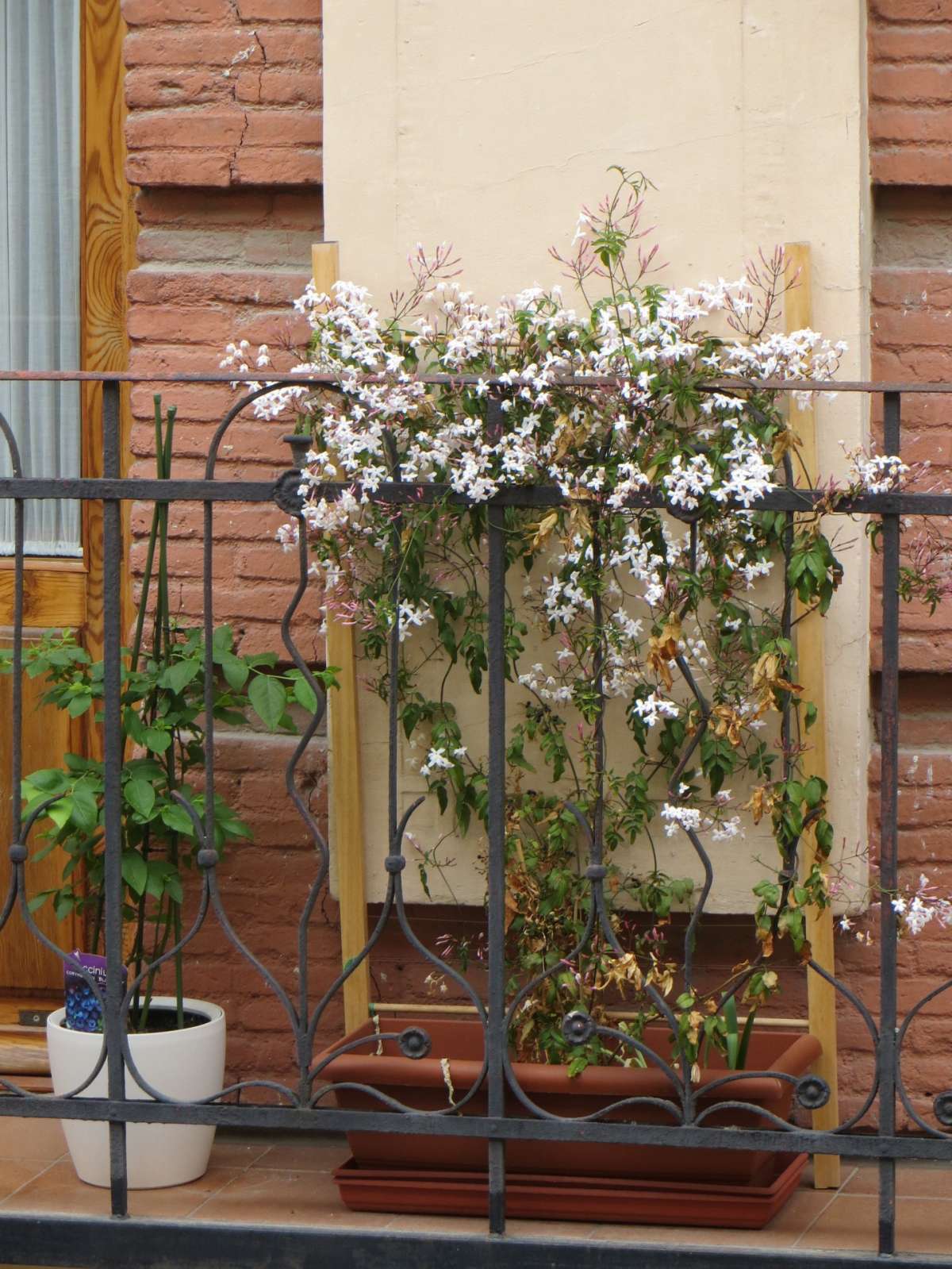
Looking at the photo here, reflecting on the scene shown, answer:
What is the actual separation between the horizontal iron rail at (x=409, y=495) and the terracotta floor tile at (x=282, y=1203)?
4.04 feet

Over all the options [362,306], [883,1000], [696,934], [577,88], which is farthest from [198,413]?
[883,1000]

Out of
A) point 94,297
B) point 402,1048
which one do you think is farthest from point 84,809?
point 94,297

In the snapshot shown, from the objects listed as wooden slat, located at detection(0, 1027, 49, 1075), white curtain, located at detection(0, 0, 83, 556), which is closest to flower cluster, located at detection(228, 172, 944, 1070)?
white curtain, located at detection(0, 0, 83, 556)

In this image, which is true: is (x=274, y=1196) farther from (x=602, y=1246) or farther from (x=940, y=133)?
(x=940, y=133)

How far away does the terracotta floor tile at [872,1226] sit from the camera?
277 centimetres

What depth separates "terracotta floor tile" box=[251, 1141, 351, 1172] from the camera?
320cm

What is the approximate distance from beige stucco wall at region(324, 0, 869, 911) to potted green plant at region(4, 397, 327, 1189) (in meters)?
0.54

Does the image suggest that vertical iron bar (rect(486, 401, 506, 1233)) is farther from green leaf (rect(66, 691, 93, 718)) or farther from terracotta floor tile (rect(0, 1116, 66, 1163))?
terracotta floor tile (rect(0, 1116, 66, 1163))

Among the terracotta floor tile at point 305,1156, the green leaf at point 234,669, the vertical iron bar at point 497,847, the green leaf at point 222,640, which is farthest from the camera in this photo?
the terracotta floor tile at point 305,1156

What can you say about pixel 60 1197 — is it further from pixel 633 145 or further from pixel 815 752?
pixel 633 145

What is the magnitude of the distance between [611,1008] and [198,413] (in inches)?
56.8

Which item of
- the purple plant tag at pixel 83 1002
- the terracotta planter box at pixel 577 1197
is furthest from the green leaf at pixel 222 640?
the terracotta planter box at pixel 577 1197

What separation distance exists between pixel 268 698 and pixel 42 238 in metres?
1.49

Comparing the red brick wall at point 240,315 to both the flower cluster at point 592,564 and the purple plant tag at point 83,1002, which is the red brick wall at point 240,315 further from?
the purple plant tag at point 83,1002
